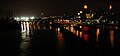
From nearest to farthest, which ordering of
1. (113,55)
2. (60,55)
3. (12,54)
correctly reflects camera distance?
(113,55), (60,55), (12,54)

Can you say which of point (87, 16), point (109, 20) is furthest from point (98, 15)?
point (109, 20)

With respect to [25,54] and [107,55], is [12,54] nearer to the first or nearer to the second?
[25,54]

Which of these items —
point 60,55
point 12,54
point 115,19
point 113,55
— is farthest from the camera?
point 115,19

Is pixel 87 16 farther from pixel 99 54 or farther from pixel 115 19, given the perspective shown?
pixel 99 54

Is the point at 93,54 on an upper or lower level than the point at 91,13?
lower

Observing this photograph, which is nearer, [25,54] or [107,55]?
[107,55]

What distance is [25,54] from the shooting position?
86.8 ft

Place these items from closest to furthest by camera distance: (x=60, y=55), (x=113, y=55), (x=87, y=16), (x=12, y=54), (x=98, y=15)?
(x=113, y=55) < (x=60, y=55) < (x=12, y=54) < (x=98, y=15) < (x=87, y=16)

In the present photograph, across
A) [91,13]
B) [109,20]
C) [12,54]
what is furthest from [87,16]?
[12,54]

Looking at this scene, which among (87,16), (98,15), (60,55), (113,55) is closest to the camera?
(113,55)

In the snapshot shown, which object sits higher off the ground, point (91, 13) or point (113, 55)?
point (91, 13)

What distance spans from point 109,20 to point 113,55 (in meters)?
121

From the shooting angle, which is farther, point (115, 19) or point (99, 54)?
point (115, 19)

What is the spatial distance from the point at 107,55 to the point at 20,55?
30.8 feet
